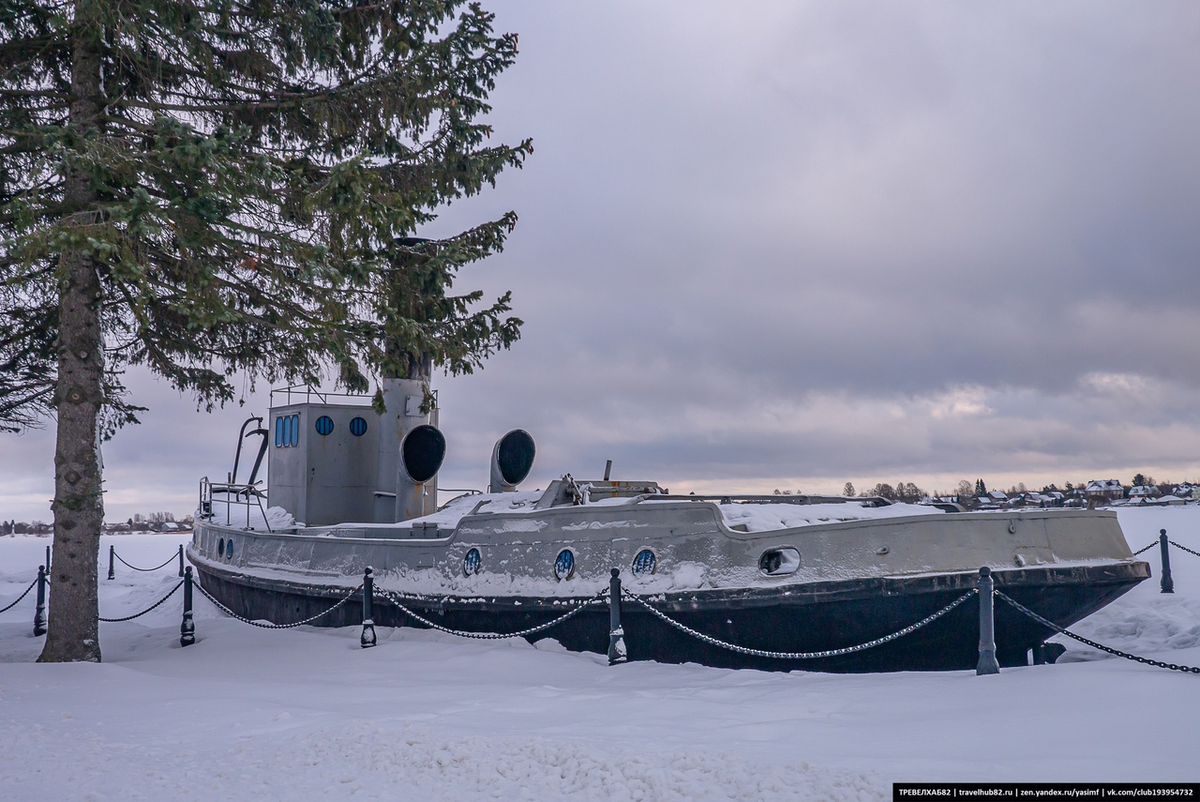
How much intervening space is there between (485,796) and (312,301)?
22.7 feet

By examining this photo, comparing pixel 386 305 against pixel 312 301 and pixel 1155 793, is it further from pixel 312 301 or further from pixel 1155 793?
pixel 1155 793

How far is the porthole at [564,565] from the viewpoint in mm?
9531

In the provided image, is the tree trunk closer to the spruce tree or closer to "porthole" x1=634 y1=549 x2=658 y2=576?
the spruce tree

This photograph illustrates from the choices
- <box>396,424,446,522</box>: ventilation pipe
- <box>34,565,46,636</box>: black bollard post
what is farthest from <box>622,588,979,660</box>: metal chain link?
<box>34,565,46,636</box>: black bollard post

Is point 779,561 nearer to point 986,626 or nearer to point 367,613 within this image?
point 986,626

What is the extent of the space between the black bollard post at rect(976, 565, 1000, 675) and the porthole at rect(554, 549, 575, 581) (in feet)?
13.3

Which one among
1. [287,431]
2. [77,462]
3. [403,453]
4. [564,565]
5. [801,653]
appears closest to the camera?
[801,653]

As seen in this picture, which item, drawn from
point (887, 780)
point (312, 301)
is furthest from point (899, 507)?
point (312, 301)

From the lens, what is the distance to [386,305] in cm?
998

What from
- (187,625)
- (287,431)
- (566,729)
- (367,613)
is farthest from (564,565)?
(287,431)

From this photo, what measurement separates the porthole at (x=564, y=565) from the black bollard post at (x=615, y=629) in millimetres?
815

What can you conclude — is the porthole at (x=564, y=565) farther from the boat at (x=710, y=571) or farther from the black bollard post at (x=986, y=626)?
the black bollard post at (x=986, y=626)

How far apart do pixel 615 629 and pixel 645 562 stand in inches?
28.4

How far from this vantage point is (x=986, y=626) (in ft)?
22.8
